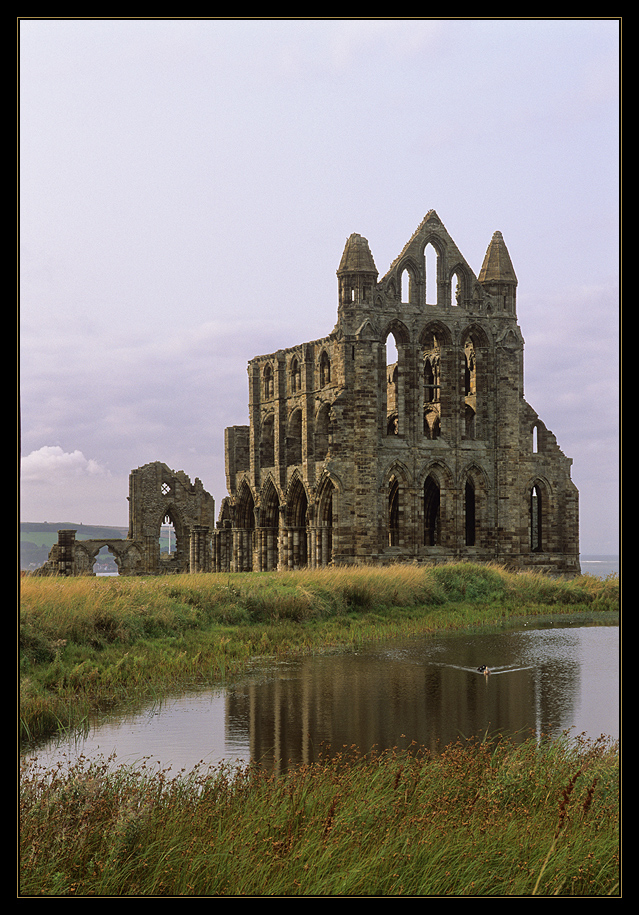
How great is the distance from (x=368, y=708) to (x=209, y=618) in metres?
8.67

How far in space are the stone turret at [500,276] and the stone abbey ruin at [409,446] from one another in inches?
2.7

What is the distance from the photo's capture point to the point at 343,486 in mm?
39000

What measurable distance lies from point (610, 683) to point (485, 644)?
6.00 metres

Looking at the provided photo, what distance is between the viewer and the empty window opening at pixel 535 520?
45.4 m

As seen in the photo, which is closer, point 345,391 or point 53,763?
point 53,763

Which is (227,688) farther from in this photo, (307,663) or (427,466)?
(427,466)

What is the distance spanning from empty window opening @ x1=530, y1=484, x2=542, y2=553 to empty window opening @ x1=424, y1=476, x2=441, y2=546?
15.9 ft

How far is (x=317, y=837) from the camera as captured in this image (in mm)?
7160

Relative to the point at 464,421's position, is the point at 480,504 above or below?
below

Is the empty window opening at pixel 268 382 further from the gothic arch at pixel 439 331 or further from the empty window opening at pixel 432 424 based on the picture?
the gothic arch at pixel 439 331

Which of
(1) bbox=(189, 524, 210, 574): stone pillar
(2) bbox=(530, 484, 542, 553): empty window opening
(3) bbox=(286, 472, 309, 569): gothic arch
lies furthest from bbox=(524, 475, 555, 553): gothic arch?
(1) bbox=(189, 524, 210, 574): stone pillar

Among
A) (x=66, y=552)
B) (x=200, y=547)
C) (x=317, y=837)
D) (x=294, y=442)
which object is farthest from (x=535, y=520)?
(x=317, y=837)
